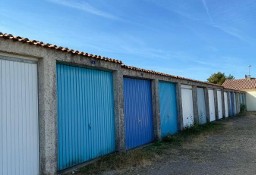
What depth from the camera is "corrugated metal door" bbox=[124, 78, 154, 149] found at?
37.1 ft

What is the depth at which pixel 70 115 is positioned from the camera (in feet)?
27.2

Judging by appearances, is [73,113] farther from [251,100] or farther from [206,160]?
[251,100]

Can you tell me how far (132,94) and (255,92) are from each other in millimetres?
33423

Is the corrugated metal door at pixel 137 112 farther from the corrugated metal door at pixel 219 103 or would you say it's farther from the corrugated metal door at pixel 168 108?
the corrugated metal door at pixel 219 103

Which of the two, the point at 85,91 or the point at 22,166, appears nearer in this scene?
the point at 22,166

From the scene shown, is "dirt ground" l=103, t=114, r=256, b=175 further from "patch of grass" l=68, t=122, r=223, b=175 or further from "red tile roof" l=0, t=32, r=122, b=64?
"red tile roof" l=0, t=32, r=122, b=64

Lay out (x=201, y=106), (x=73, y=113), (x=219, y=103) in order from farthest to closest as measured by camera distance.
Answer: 1. (x=219, y=103)
2. (x=201, y=106)
3. (x=73, y=113)

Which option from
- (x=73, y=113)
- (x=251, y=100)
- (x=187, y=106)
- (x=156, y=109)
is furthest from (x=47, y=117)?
(x=251, y=100)

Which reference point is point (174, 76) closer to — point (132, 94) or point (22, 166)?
point (132, 94)

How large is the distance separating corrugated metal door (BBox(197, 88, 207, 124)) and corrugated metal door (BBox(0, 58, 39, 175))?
15034 millimetres

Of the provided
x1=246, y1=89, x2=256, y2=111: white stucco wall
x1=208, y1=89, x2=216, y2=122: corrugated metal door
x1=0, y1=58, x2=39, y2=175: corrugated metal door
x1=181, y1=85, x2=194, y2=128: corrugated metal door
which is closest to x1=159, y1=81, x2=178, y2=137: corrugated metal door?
x1=181, y1=85, x2=194, y2=128: corrugated metal door

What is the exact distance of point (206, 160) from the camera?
30.2ft

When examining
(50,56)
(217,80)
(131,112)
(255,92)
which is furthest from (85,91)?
(217,80)

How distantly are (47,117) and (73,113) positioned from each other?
1220mm
